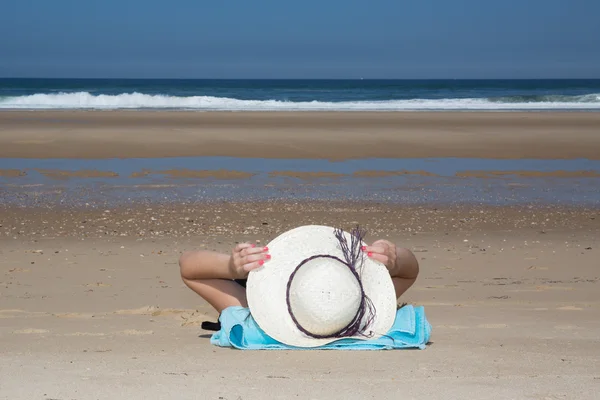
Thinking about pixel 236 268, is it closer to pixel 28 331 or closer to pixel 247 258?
pixel 247 258

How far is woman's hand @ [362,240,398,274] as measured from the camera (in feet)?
14.4

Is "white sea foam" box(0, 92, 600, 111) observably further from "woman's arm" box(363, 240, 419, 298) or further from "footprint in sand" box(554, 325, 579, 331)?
"woman's arm" box(363, 240, 419, 298)

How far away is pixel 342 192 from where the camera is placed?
12.1m

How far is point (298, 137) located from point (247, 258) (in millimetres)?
16922

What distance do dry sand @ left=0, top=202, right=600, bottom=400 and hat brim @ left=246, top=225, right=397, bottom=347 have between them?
0.13 m

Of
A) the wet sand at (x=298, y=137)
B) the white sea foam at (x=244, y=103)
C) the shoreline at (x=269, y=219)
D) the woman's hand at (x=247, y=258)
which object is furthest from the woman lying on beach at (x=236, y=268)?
the white sea foam at (x=244, y=103)

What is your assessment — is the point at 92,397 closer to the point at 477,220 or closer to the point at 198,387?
the point at 198,387

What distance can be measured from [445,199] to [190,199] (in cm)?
322

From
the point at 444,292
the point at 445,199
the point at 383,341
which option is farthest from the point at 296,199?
the point at 383,341

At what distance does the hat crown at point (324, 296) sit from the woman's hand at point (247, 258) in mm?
253

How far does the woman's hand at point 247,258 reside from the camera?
4371 mm

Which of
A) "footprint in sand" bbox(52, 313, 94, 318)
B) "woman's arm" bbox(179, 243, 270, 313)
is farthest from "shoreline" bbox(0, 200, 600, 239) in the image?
"woman's arm" bbox(179, 243, 270, 313)

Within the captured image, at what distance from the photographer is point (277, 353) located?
4.31 metres

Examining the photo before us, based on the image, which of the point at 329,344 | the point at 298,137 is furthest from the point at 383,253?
the point at 298,137
